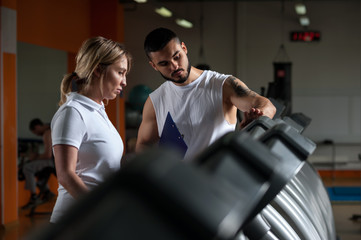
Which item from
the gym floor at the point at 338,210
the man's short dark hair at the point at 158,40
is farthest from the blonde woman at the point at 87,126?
the gym floor at the point at 338,210

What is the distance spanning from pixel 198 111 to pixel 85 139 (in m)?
0.84

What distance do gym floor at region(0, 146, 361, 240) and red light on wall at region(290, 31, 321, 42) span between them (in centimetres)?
238

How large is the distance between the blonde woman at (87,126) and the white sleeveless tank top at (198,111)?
61 centimetres

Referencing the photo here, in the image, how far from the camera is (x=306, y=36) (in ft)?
37.8

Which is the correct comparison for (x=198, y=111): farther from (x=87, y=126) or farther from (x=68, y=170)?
(x=68, y=170)

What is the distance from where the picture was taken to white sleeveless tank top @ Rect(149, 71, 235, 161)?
2.50m

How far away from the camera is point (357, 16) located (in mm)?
11508

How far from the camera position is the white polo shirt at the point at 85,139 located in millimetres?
1754

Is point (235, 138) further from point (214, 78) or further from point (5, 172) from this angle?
point (5, 172)

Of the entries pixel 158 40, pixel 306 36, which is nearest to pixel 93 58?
pixel 158 40

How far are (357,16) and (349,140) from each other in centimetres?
272

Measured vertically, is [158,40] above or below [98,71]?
above

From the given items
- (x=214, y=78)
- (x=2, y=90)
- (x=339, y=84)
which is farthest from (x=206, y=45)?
(x=214, y=78)

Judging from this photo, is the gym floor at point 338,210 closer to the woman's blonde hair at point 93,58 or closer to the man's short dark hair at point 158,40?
the man's short dark hair at point 158,40
